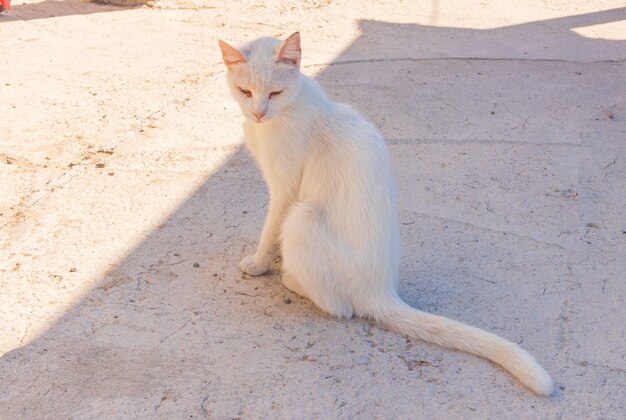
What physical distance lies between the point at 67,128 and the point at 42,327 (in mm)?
Answer: 1922

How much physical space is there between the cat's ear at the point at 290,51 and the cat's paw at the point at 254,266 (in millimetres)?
904

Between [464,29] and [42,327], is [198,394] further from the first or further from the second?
[464,29]

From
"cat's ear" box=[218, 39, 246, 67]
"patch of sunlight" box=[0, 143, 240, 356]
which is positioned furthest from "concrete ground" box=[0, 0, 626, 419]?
"cat's ear" box=[218, 39, 246, 67]

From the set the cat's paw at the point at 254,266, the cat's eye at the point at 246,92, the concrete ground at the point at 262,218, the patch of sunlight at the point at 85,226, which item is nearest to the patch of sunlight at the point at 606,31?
the concrete ground at the point at 262,218

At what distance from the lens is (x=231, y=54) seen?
9.44 feet

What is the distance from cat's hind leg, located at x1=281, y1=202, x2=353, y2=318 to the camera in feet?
9.85

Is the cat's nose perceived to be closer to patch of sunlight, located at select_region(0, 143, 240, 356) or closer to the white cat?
the white cat

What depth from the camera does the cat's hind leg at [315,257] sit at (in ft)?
9.85

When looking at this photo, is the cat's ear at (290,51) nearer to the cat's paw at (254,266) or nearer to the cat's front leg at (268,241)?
the cat's front leg at (268,241)

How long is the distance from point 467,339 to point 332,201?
72 centimetres

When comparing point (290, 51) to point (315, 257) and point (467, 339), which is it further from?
point (467, 339)

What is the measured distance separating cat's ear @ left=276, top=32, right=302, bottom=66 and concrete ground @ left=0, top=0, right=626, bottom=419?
3.24 feet

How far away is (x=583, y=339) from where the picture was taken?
3037 millimetres

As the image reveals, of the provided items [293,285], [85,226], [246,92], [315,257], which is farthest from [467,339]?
[85,226]
